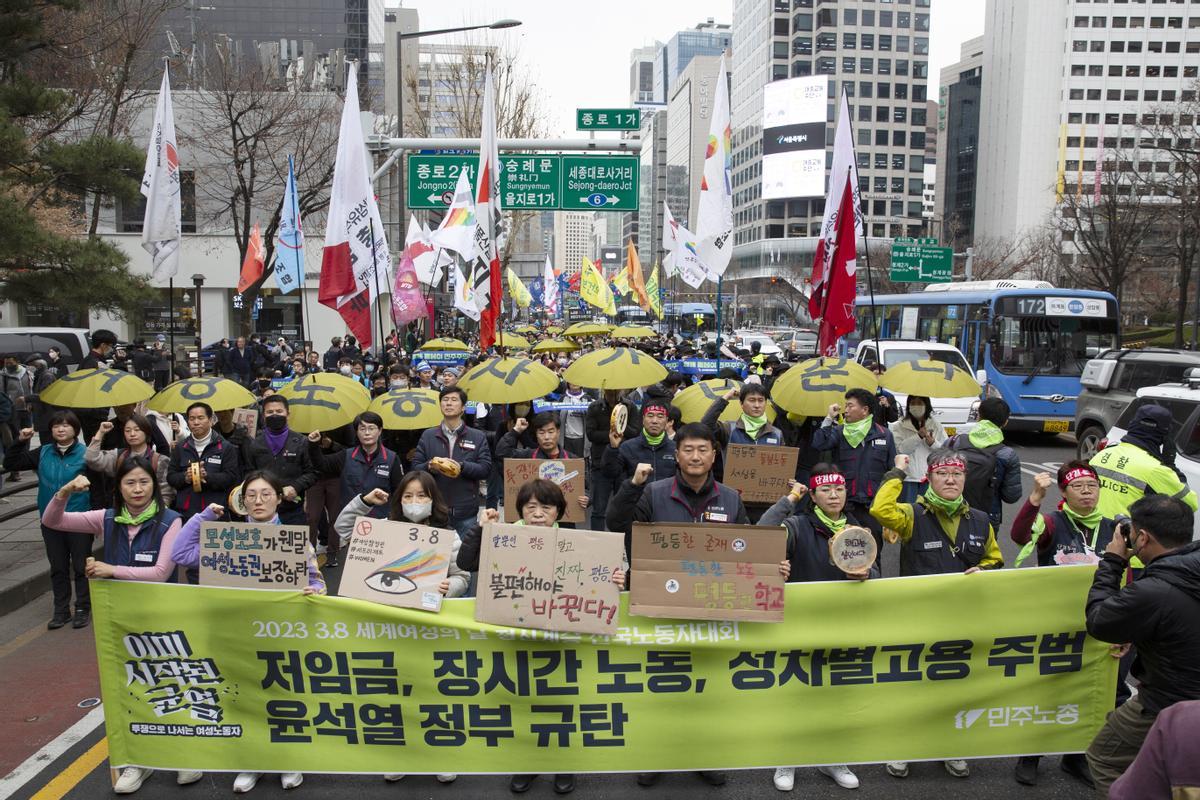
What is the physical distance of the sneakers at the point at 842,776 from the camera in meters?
4.48

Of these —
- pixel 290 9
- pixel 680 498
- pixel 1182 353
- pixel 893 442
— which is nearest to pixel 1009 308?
pixel 1182 353

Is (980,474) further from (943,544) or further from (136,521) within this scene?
(136,521)

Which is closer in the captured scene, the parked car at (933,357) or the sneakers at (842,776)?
the sneakers at (842,776)

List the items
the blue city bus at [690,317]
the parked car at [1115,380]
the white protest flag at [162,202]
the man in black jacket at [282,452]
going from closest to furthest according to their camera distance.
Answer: the man in black jacket at [282,452]
the white protest flag at [162,202]
the parked car at [1115,380]
the blue city bus at [690,317]

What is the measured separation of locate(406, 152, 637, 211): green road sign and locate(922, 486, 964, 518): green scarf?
1574 cm

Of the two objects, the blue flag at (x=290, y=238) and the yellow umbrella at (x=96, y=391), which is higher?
the blue flag at (x=290, y=238)

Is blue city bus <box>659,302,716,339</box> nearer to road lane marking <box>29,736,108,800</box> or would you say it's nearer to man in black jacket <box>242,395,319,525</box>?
man in black jacket <box>242,395,319,525</box>

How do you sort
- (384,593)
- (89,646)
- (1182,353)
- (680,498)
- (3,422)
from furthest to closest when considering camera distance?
(1182,353) < (3,422) < (89,646) < (680,498) < (384,593)

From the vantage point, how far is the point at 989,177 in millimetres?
104688

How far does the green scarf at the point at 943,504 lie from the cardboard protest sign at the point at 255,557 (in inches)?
125

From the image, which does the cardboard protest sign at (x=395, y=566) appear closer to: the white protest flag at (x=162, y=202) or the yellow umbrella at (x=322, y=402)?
the yellow umbrella at (x=322, y=402)

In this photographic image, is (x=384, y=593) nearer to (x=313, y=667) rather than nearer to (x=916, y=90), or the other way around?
(x=313, y=667)

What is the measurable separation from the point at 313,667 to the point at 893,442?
449 cm

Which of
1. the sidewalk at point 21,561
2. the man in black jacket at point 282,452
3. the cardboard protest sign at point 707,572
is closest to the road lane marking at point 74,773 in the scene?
the man in black jacket at point 282,452
